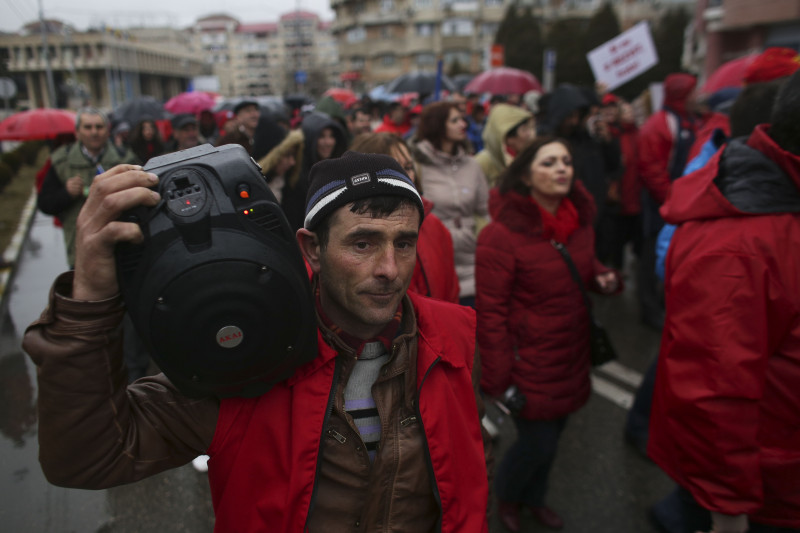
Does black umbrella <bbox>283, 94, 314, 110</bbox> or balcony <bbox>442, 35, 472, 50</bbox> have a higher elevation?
balcony <bbox>442, 35, 472, 50</bbox>

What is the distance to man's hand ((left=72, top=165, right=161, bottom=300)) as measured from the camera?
37.6 inches

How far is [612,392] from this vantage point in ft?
14.5

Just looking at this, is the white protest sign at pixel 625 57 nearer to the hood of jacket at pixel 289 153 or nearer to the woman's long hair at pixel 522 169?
the hood of jacket at pixel 289 153

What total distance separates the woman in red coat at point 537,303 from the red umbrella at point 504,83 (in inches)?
325

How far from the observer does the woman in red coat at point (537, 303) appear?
2.70 meters

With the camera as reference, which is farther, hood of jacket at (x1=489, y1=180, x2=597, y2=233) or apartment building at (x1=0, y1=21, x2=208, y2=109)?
apartment building at (x1=0, y1=21, x2=208, y2=109)

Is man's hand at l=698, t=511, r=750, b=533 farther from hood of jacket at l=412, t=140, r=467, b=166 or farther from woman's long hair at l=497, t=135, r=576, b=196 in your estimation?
hood of jacket at l=412, t=140, r=467, b=166

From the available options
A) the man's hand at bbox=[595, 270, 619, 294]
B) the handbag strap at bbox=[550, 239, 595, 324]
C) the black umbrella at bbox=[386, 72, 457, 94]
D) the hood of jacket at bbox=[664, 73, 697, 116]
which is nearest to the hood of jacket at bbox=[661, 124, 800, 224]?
the handbag strap at bbox=[550, 239, 595, 324]

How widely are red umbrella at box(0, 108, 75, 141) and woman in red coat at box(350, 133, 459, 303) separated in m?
5.48

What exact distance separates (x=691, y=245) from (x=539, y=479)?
1.64 meters

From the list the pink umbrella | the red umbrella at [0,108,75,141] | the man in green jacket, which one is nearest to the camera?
the man in green jacket

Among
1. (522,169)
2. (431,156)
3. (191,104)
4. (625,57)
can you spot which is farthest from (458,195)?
(191,104)

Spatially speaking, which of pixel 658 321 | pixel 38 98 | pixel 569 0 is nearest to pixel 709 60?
pixel 658 321

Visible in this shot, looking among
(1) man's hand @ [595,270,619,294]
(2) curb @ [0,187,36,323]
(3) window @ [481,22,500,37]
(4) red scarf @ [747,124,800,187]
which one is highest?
(3) window @ [481,22,500,37]
